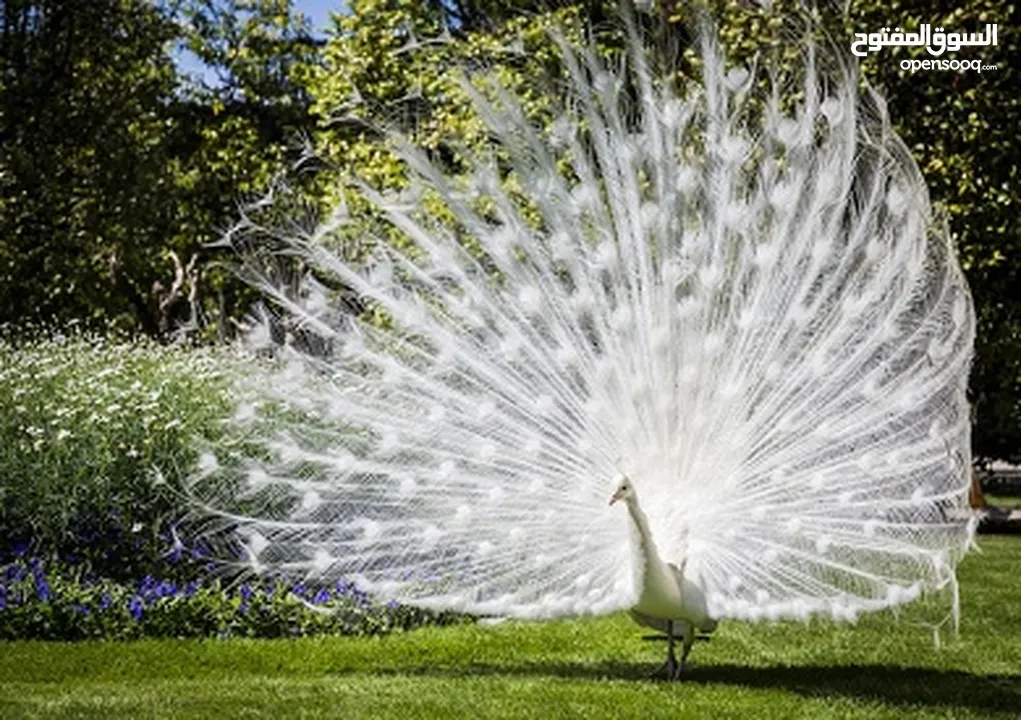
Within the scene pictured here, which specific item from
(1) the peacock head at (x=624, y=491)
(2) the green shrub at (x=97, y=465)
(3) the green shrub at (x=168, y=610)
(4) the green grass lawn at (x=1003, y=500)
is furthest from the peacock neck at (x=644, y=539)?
(4) the green grass lawn at (x=1003, y=500)

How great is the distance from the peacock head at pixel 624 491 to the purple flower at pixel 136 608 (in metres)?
3.26

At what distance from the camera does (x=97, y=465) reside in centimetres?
958

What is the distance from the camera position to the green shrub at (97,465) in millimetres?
9547

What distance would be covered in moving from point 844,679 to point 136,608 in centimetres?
362

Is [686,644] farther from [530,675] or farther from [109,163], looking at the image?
[109,163]

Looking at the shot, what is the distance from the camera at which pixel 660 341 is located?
7.23 m

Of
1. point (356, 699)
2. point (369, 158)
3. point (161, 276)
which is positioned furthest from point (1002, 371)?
point (161, 276)

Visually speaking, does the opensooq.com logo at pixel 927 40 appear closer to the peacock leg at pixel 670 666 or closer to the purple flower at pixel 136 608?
the peacock leg at pixel 670 666

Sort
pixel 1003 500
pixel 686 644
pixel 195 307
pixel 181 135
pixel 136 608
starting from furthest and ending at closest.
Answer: pixel 181 135
pixel 1003 500
pixel 195 307
pixel 136 608
pixel 686 644

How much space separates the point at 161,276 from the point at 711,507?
18.1 m

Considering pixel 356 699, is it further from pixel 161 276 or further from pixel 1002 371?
pixel 161 276

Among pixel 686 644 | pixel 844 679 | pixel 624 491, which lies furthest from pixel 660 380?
pixel 844 679

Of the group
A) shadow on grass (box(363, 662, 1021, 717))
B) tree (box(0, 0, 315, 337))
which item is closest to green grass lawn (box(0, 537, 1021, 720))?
shadow on grass (box(363, 662, 1021, 717))

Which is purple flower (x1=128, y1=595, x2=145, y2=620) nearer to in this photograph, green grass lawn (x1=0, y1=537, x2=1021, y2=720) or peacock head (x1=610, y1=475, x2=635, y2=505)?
green grass lawn (x1=0, y1=537, x2=1021, y2=720)
